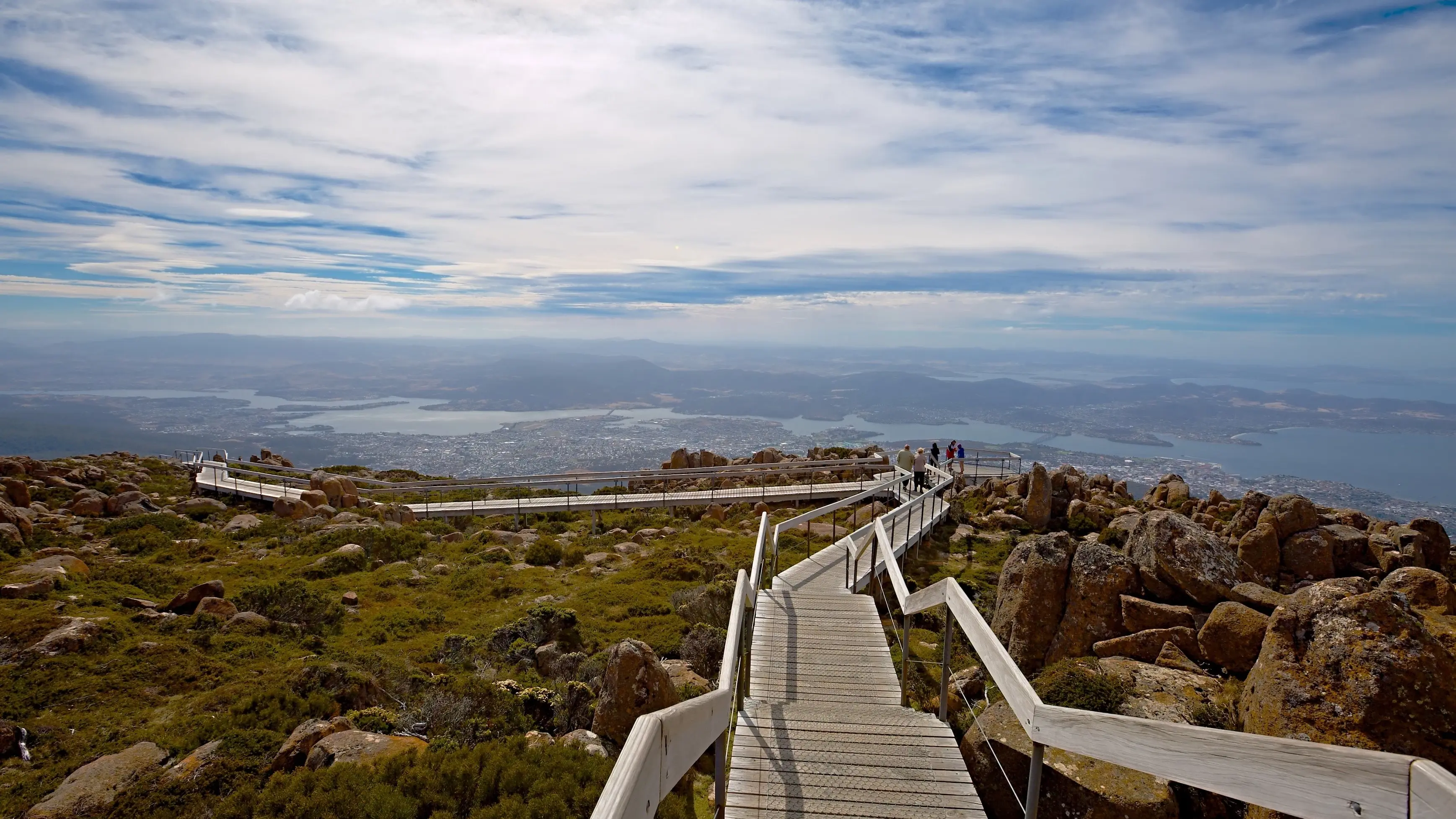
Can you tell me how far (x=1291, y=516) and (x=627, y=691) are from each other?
13.6 metres

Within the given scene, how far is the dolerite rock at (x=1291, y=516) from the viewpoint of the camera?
12664 mm

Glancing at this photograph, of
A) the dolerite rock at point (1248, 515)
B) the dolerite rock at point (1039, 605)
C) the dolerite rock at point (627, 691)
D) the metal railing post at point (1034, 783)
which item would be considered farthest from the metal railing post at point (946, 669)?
the dolerite rock at point (1248, 515)

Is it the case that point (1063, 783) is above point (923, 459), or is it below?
below

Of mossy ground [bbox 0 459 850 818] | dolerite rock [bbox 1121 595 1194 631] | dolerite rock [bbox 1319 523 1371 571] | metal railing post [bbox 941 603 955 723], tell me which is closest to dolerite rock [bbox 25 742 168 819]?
mossy ground [bbox 0 459 850 818]

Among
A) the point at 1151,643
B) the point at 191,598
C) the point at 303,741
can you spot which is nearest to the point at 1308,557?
the point at 1151,643

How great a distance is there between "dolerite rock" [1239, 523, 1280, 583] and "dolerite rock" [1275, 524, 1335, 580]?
0.22 meters

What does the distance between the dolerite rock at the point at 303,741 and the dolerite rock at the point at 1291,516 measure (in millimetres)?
16202

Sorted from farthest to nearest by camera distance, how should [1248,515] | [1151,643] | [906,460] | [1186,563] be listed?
[906,460] < [1248,515] < [1186,563] < [1151,643]

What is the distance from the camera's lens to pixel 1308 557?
12242mm

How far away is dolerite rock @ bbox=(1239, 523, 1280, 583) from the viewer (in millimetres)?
12180

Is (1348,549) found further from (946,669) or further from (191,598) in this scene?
(191,598)

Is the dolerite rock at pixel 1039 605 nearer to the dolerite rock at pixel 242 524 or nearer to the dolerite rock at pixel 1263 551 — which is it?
the dolerite rock at pixel 1263 551

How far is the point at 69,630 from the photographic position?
10.0 m

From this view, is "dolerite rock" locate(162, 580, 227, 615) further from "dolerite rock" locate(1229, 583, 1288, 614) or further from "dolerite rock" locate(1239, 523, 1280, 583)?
"dolerite rock" locate(1239, 523, 1280, 583)
